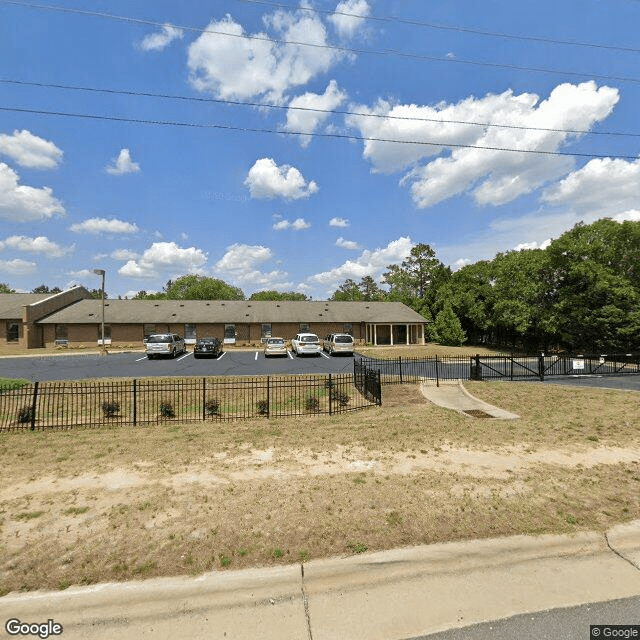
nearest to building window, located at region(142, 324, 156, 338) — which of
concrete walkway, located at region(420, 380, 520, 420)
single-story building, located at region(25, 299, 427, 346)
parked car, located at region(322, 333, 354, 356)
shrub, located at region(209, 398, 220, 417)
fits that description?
single-story building, located at region(25, 299, 427, 346)

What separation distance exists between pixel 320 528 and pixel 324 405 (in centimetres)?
776

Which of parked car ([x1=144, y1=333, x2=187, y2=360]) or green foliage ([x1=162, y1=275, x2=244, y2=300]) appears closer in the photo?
parked car ([x1=144, y1=333, x2=187, y2=360])

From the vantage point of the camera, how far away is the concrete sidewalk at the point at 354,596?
10.3 ft

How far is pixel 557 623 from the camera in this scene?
10.3ft

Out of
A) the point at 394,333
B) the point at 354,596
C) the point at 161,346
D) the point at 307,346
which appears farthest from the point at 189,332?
the point at 354,596

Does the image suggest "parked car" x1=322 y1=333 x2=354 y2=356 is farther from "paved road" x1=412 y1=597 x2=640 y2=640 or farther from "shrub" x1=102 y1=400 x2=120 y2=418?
"paved road" x1=412 y1=597 x2=640 y2=640

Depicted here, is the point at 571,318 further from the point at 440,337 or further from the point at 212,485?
the point at 212,485

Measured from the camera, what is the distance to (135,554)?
402 centimetres

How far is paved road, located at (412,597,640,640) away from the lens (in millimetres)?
3002

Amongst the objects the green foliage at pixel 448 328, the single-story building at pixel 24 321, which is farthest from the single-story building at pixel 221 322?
the green foliage at pixel 448 328

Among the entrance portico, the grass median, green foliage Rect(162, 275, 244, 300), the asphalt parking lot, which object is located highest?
green foliage Rect(162, 275, 244, 300)

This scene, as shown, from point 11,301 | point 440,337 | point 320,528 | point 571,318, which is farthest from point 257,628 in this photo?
point 11,301

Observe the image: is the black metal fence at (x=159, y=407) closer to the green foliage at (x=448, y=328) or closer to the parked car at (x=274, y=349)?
the parked car at (x=274, y=349)

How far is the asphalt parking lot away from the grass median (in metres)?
10.5
